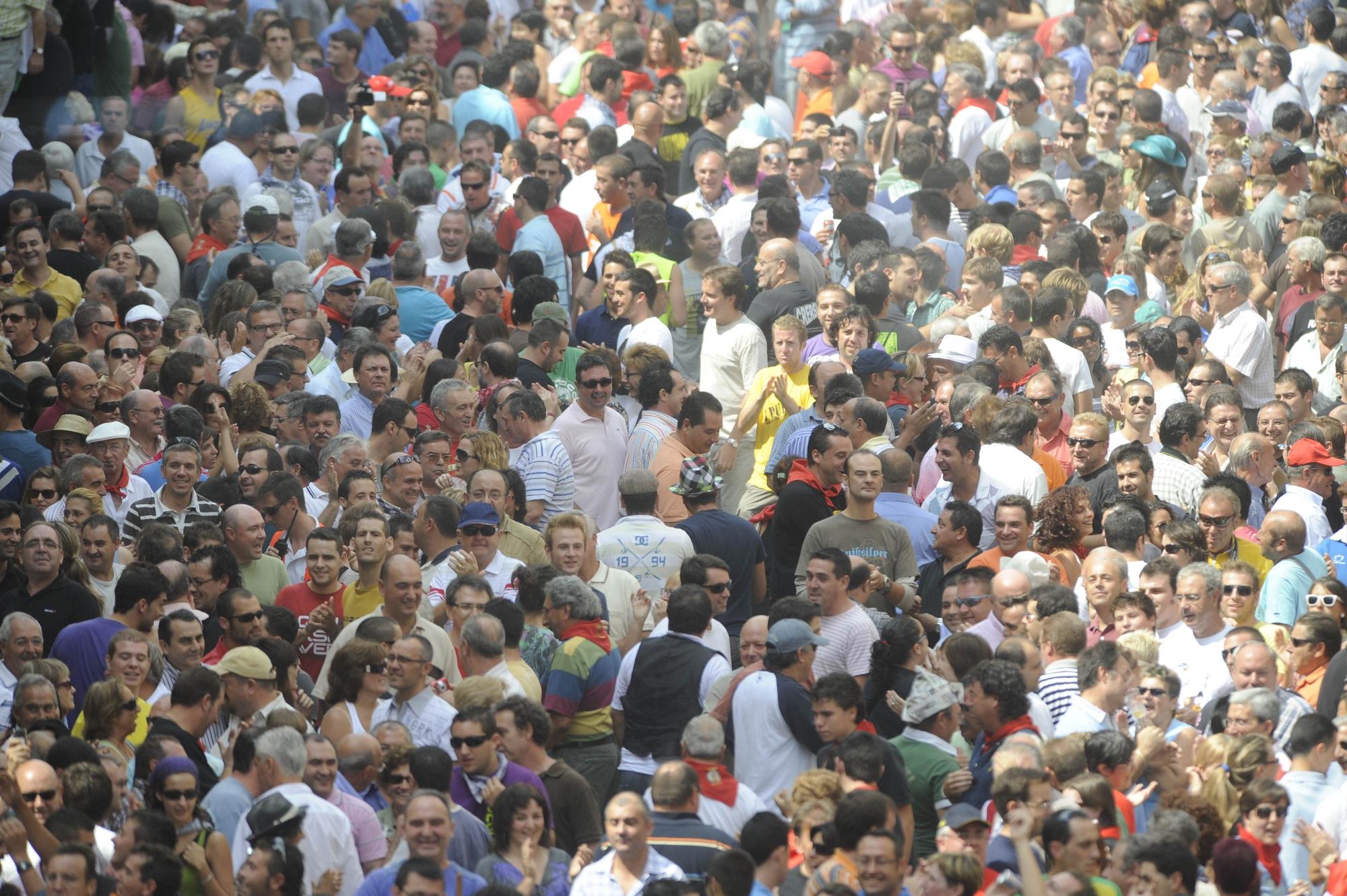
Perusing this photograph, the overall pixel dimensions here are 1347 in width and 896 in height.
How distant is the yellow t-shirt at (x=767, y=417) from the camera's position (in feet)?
38.0

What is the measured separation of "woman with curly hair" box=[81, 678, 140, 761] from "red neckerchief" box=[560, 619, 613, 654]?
1931 mm

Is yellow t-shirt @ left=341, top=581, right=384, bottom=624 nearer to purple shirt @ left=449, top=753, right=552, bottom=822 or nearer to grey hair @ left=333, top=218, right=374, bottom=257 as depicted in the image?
purple shirt @ left=449, top=753, right=552, bottom=822

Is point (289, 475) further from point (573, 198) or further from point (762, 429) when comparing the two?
point (573, 198)

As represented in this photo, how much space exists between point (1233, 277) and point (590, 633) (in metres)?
5.68

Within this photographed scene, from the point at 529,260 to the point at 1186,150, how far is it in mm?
5773

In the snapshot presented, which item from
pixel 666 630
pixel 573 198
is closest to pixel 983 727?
pixel 666 630

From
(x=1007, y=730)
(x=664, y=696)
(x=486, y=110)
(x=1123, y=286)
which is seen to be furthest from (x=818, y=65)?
(x=1007, y=730)

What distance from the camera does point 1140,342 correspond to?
12.3 m

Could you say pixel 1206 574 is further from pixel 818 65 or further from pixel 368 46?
pixel 368 46

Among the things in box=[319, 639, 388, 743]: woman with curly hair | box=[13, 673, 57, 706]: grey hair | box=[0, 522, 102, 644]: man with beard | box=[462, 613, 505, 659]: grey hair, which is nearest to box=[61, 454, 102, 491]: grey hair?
box=[0, 522, 102, 644]: man with beard

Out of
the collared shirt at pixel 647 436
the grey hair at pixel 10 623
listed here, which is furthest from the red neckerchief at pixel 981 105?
the grey hair at pixel 10 623

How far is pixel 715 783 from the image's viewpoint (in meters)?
8.30

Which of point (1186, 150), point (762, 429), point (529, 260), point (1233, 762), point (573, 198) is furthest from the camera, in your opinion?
point (1186, 150)

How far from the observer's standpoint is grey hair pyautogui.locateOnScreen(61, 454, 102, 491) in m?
10.6
